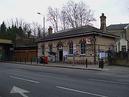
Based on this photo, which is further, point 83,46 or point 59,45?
point 59,45

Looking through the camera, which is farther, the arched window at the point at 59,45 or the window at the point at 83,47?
the arched window at the point at 59,45

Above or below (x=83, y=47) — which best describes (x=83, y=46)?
above

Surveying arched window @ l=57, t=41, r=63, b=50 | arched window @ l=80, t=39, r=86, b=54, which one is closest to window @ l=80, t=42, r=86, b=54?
arched window @ l=80, t=39, r=86, b=54

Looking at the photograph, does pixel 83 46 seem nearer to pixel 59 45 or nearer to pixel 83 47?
pixel 83 47

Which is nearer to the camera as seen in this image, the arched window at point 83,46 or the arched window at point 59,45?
the arched window at point 83,46

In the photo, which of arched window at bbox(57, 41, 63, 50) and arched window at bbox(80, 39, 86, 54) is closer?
arched window at bbox(80, 39, 86, 54)

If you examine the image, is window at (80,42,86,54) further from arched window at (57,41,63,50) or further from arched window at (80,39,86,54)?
arched window at (57,41,63,50)

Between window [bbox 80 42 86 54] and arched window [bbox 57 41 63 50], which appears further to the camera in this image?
arched window [bbox 57 41 63 50]

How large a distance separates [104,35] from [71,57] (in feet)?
20.7

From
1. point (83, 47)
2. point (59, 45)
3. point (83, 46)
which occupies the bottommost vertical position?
point (83, 47)

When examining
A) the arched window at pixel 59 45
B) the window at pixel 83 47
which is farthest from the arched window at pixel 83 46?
the arched window at pixel 59 45

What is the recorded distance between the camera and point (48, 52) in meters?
51.8

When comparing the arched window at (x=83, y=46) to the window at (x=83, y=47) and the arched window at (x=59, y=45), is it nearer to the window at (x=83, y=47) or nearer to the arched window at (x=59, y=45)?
the window at (x=83, y=47)

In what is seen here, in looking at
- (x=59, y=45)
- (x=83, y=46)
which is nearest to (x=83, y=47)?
(x=83, y=46)
